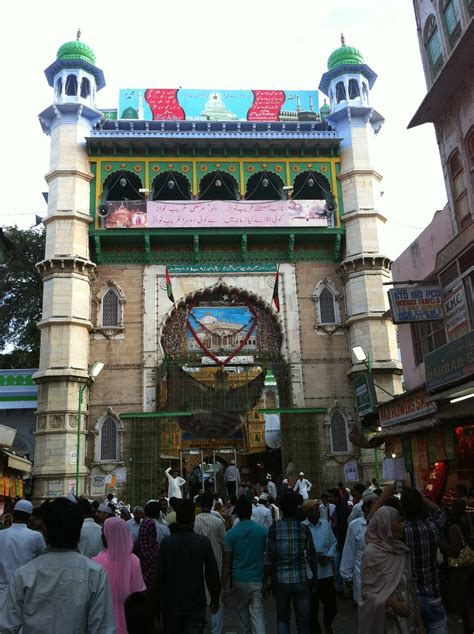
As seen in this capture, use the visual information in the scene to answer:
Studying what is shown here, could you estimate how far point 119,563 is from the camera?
182 inches

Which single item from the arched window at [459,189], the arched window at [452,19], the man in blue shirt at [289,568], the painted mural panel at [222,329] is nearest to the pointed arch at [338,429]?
the painted mural panel at [222,329]

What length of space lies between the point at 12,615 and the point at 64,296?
20660 mm

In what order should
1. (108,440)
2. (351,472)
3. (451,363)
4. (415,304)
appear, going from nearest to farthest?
(451,363)
(415,304)
(351,472)
(108,440)

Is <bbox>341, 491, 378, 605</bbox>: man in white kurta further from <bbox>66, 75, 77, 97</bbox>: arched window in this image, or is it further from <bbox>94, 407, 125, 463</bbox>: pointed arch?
<bbox>66, 75, 77, 97</bbox>: arched window

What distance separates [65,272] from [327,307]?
10.8 metres

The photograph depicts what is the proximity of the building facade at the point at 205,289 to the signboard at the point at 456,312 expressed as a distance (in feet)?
31.8

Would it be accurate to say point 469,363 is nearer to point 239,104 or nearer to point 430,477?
point 430,477

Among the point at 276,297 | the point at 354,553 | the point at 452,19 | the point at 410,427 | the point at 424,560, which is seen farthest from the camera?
the point at 276,297

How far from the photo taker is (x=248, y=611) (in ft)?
19.2

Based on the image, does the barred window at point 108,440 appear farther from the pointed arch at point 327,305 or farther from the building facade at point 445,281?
the building facade at point 445,281

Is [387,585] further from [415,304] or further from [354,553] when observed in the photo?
[415,304]

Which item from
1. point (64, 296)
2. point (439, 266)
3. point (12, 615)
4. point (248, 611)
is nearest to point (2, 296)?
point (64, 296)

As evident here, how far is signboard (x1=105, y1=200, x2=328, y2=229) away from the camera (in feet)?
A: 79.5

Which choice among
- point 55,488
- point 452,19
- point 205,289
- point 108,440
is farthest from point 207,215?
point 452,19
